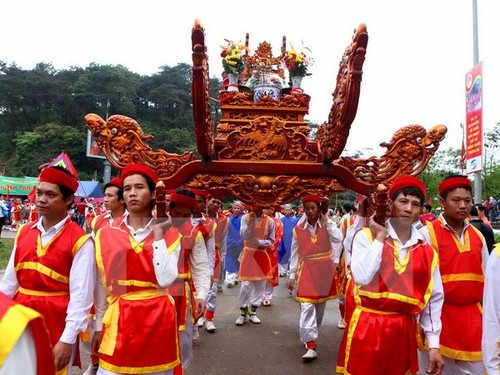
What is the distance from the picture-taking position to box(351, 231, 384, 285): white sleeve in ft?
7.89

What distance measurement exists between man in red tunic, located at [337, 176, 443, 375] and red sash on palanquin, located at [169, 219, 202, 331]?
1.54 m

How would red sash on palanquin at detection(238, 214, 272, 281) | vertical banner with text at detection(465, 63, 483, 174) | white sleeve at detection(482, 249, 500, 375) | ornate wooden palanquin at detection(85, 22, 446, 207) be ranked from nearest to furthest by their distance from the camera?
white sleeve at detection(482, 249, 500, 375), ornate wooden palanquin at detection(85, 22, 446, 207), red sash on palanquin at detection(238, 214, 272, 281), vertical banner with text at detection(465, 63, 483, 174)

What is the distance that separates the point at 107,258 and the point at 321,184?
1.73m

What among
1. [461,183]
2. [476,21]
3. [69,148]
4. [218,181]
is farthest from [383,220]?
[69,148]

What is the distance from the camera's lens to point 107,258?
8.14 ft

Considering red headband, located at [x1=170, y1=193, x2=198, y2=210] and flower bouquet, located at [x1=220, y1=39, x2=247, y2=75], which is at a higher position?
flower bouquet, located at [x1=220, y1=39, x2=247, y2=75]

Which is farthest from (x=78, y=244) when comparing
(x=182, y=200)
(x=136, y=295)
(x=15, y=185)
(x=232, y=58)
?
(x=15, y=185)

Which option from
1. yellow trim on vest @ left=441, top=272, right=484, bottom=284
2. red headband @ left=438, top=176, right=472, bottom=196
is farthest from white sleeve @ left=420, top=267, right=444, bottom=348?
red headband @ left=438, top=176, right=472, bottom=196

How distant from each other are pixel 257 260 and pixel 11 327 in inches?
223

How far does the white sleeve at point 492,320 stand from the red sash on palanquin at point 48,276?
2.21 meters

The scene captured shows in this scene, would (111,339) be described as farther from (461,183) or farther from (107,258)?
(461,183)

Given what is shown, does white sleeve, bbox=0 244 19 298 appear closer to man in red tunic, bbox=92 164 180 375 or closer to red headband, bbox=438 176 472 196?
man in red tunic, bbox=92 164 180 375

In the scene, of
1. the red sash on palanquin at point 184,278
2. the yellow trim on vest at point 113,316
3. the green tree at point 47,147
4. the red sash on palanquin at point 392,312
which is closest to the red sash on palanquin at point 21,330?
the yellow trim on vest at point 113,316

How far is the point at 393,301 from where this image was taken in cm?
245
